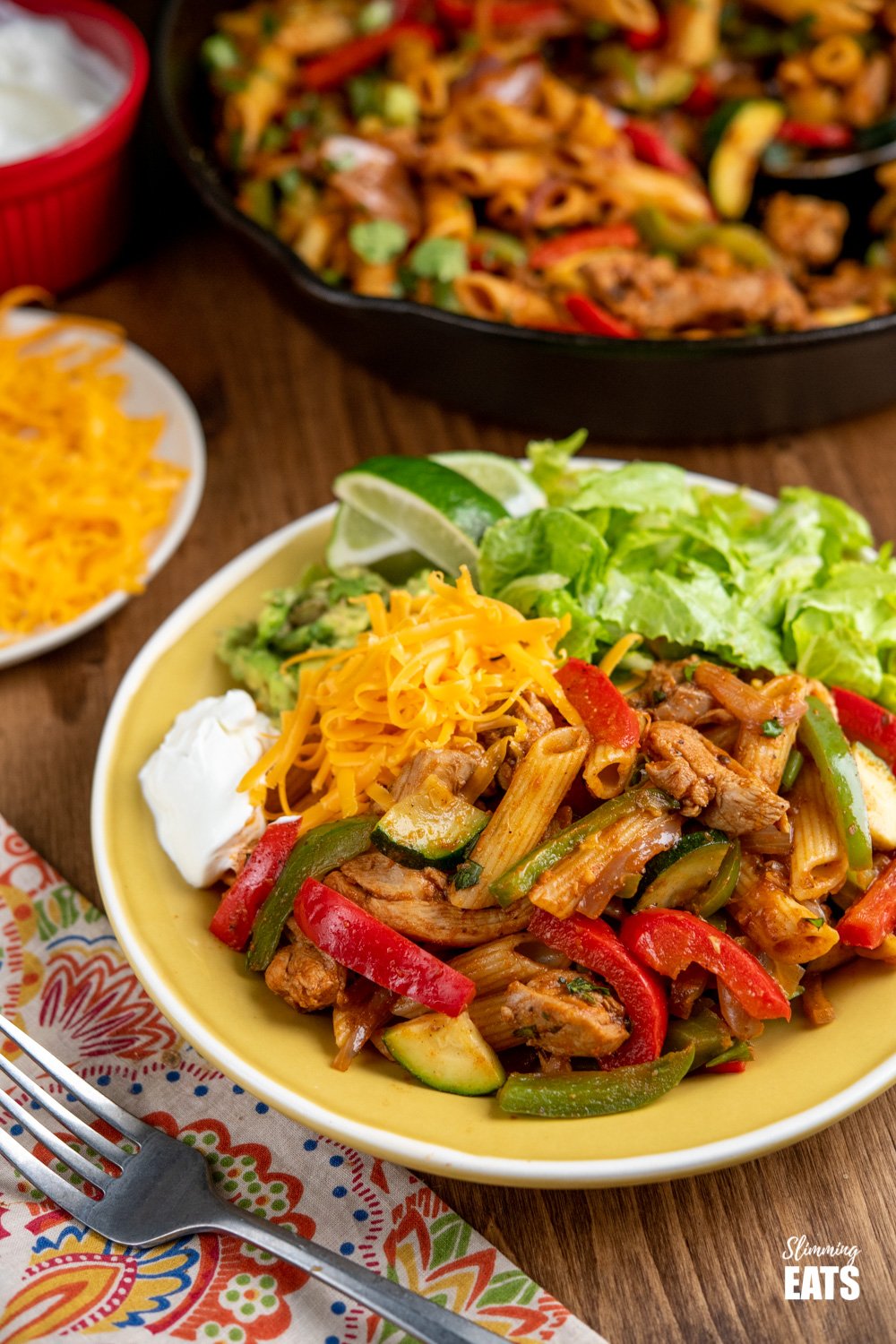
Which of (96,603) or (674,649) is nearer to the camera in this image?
(674,649)

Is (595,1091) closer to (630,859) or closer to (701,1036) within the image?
(701,1036)

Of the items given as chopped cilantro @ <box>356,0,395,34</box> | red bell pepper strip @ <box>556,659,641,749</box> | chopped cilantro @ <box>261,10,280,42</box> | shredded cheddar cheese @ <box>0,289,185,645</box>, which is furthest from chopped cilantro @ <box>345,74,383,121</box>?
red bell pepper strip @ <box>556,659,641,749</box>

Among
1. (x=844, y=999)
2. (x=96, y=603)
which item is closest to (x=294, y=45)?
(x=96, y=603)

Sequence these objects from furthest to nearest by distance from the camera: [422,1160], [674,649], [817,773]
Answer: [674,649] < [817,773] < [422,1160]

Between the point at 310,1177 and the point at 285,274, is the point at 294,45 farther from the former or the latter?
the point at 310,1177

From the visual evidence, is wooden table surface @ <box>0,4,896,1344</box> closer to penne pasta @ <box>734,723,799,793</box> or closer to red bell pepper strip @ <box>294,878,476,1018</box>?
red bell pepper strip @ <box>294,878,476,1018</box>

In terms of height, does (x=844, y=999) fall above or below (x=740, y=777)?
below
